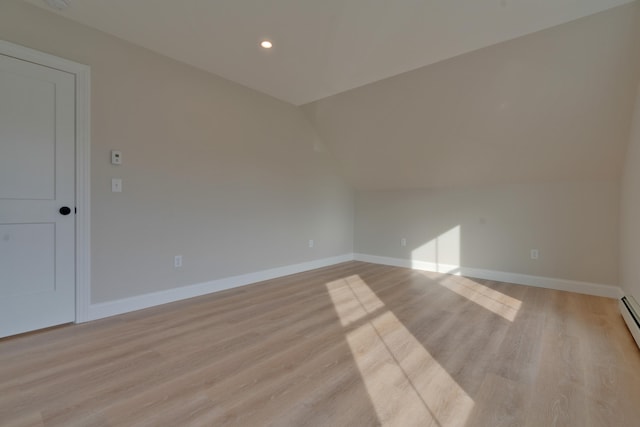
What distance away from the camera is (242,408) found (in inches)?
54.8

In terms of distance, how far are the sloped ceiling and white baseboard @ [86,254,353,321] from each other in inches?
82.7

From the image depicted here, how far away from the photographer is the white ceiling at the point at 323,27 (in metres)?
→ 2.01

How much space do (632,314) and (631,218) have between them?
882mm

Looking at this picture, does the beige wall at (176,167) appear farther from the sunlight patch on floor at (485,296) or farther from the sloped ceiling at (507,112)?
the sunlight patch on floor at (485,296)

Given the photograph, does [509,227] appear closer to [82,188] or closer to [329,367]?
[329,367]

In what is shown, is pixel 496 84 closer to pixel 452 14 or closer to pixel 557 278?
pixel 452 14

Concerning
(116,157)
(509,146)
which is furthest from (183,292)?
(509,146)

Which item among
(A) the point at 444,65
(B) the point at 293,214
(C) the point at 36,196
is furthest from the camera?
(B) the point at 293,214

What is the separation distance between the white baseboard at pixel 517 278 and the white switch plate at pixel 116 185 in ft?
12.8

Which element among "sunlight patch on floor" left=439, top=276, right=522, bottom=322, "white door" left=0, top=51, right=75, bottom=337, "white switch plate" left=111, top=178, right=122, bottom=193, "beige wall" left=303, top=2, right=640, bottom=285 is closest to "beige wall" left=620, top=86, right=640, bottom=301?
"beige wall" left=303, top=2, right=640, bottom=285

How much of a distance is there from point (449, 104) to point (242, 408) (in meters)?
3.33

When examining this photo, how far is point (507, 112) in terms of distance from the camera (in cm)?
304

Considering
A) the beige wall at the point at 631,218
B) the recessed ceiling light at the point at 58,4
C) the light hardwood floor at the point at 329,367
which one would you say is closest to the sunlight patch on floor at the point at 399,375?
the light hardwood floor at the point at 329,367

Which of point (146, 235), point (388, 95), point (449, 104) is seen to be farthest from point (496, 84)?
point (146, 235)
